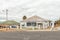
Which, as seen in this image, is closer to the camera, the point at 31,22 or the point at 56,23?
the point at 31,22

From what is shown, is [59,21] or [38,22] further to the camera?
[59,21]

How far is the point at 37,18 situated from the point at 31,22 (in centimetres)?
430

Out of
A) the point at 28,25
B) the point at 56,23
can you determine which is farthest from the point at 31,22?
the point at 56,23

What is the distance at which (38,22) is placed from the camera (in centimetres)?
6669

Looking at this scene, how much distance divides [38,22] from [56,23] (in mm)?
30814

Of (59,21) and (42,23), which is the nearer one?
(42,23)

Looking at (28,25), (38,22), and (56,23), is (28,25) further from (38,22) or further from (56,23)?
(56,23)

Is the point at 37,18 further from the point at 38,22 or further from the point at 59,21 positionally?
the point at 59,21

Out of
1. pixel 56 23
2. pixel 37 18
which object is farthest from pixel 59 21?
pixel 37 18

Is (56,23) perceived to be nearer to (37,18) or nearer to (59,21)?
(59,21)

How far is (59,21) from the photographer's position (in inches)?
3787

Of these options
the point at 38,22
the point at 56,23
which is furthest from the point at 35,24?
the point at 56,23

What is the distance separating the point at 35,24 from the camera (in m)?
66.6

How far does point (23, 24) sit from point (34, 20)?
3.95m
